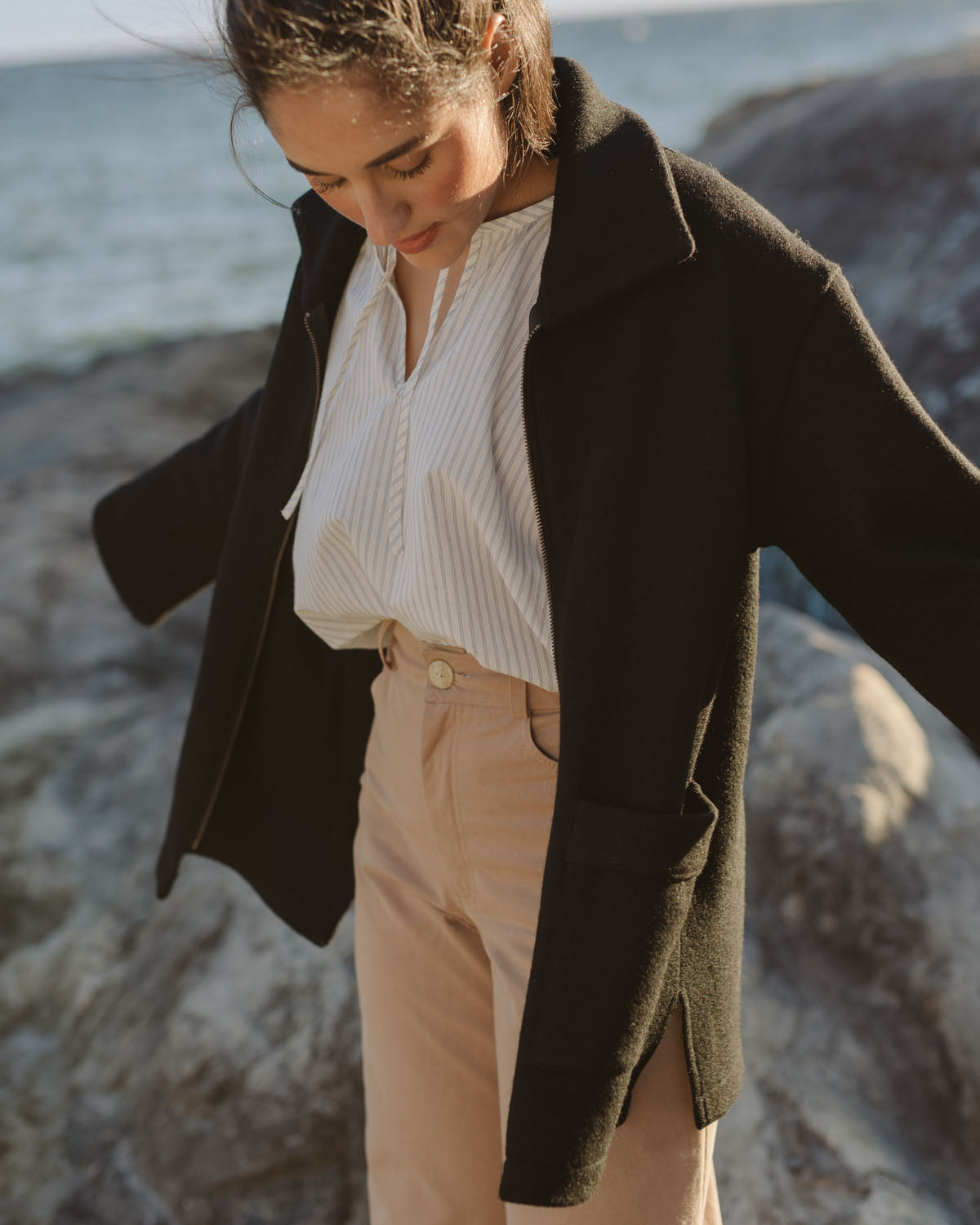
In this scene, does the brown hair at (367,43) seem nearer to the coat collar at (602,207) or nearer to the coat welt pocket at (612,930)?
the coat collar at (602,207)

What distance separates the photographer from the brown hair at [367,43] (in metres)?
1.19

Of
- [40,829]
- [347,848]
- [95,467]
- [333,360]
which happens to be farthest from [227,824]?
[95,467]

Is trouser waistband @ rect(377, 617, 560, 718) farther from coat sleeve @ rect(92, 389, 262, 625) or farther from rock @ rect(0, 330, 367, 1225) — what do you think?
rock @ rect(0, 330, 367, 1225)

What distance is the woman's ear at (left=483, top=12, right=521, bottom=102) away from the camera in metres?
1.28

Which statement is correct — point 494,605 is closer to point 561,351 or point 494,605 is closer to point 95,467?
point 561,351

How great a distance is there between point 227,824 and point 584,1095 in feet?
3.09

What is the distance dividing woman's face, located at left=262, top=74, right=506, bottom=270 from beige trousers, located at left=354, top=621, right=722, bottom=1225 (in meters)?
0.54

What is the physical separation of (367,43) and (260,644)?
0.98 m

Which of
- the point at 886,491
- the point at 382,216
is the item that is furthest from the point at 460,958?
the point at 382,216

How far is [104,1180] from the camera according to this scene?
2.45 meters

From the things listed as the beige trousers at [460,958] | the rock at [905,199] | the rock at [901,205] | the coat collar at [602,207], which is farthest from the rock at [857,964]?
the coat collar at [602,207]

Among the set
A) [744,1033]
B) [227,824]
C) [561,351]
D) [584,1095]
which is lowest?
[744,1033]

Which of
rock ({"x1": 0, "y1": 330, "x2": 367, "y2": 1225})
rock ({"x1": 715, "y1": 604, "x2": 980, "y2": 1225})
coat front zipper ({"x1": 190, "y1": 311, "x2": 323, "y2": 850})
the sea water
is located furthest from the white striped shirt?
rock ({"x1": 0, "y1": 330, "x2": 367, "y2": 1225})

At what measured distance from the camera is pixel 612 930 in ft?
4.30
